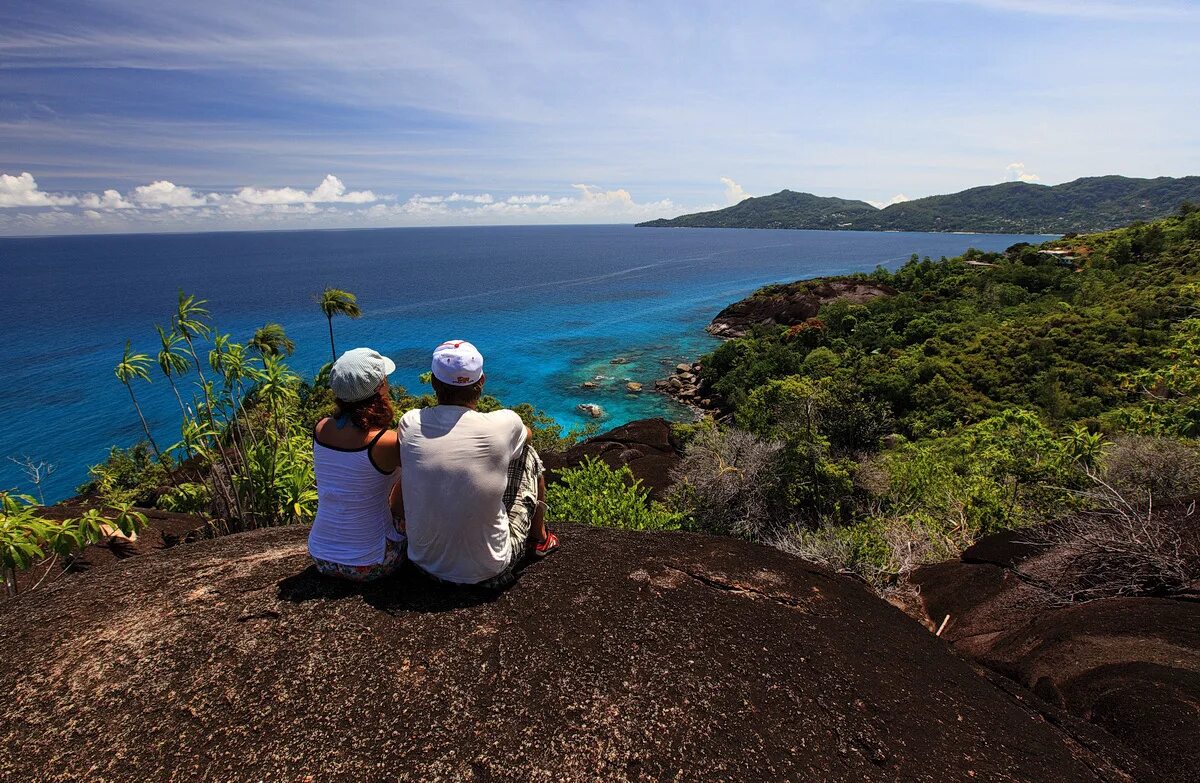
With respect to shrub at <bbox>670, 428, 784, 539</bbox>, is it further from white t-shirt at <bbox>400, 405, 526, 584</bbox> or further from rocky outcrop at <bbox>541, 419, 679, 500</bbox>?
white t-shirt at <bbox>400, 405, 526, 584</bbox>

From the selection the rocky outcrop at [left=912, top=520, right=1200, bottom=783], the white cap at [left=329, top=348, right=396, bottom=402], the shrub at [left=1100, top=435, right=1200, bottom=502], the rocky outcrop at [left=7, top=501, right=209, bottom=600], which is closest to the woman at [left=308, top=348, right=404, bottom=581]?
the white cap at [left=329, top=348, right=396, bottom=402]

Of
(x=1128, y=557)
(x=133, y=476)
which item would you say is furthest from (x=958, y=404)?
(x=133, y=476)

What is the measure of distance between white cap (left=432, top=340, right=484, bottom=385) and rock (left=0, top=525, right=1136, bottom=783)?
5.32ft

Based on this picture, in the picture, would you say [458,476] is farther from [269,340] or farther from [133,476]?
[133,476]

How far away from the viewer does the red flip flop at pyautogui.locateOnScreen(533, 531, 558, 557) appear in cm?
459

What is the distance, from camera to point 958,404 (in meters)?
30.3

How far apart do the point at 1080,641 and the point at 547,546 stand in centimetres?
533

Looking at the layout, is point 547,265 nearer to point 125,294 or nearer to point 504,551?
point 125,294

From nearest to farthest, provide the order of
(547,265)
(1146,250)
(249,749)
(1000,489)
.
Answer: (249,749)
(1000,489)
(1146,250)
(547,265)

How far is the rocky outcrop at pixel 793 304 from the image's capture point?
205ft

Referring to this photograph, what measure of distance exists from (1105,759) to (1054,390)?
33708 mm

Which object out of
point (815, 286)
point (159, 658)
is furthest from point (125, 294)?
point (159, 658)

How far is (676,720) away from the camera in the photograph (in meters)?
3.07

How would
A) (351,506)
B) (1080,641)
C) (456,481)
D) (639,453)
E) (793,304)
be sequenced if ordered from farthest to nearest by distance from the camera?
(793,304) → (639,453) → (1080,641) → (351,506) → (456,481)
